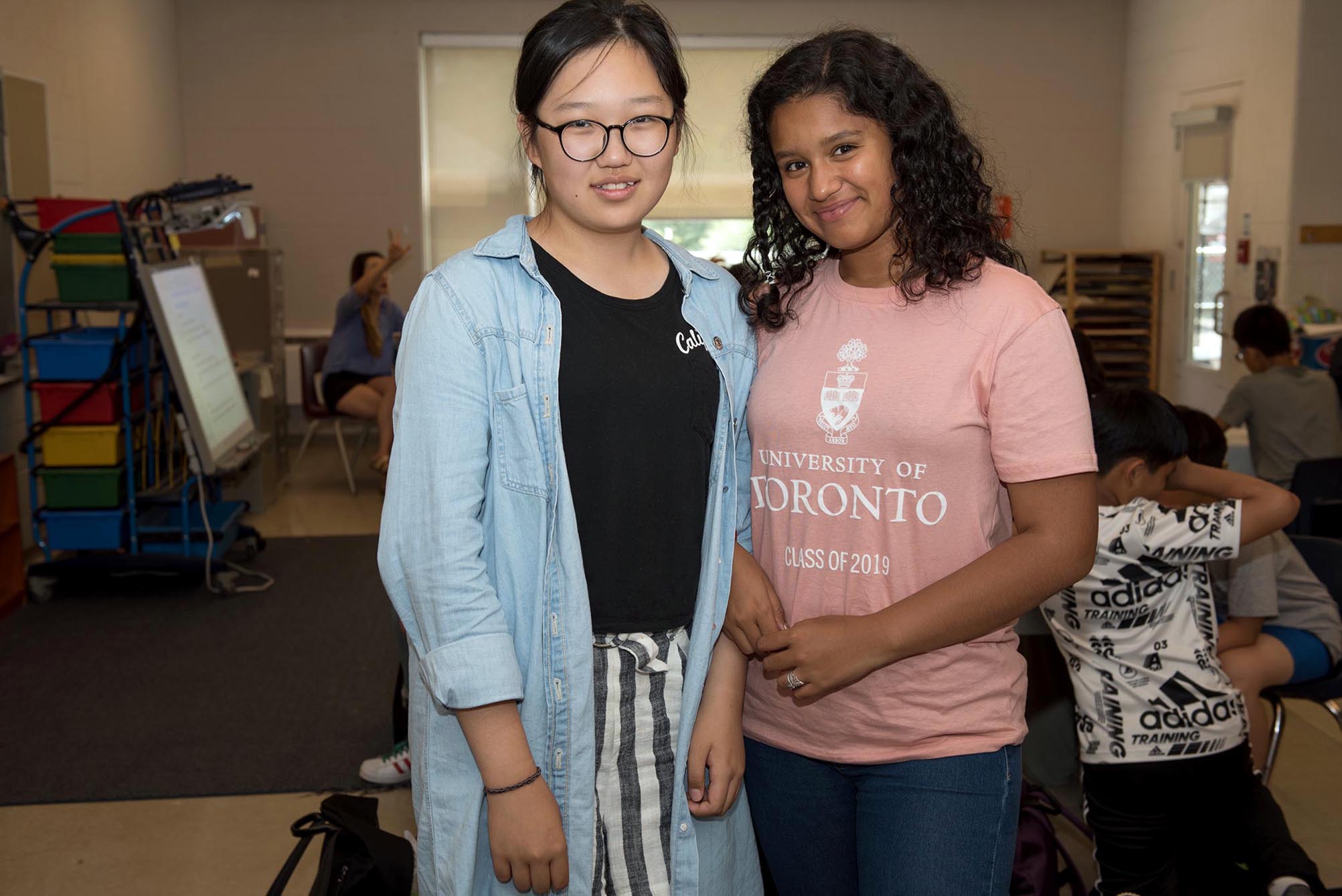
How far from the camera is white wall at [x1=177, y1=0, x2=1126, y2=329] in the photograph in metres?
8.30

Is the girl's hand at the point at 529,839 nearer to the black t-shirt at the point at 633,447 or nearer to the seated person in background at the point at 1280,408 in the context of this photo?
the black t-shirt at the point at 633,447

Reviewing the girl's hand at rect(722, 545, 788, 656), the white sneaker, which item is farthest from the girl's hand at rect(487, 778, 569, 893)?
the white sneaker

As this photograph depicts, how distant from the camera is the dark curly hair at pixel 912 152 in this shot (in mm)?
1359

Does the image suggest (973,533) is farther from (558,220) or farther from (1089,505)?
(558,220)

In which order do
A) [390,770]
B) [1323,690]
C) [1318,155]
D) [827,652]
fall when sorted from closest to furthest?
[827,652]
[1323,690]
[390,770]
[1318,155]

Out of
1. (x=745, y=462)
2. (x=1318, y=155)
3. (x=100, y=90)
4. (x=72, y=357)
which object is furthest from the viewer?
(x=100, y=90)

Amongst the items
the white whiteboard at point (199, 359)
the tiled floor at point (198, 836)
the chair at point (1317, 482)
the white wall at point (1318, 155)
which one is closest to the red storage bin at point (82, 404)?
the white whiteboard at point (199, 359)

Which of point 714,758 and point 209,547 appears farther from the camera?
point 209,547

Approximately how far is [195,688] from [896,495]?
311cm

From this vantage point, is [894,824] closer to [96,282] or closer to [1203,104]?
[96,282]

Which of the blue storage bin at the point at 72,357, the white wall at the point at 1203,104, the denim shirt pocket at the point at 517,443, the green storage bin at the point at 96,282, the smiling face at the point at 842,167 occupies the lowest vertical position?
the blue storage bin at the point at 72,357

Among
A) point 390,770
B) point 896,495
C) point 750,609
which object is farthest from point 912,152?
point 390,770

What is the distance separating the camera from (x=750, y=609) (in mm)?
1374

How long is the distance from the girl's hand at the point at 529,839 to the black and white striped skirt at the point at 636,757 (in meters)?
0.08
